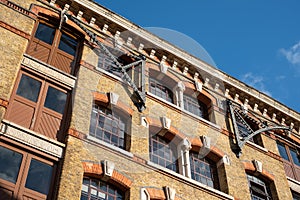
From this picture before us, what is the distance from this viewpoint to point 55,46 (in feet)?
56.4

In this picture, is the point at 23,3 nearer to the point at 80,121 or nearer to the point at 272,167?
the point at 80,121

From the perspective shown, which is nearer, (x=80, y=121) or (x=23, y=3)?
(x=80, y=121)

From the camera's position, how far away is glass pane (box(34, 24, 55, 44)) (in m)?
17.3

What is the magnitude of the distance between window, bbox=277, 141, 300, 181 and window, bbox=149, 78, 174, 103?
6.31m

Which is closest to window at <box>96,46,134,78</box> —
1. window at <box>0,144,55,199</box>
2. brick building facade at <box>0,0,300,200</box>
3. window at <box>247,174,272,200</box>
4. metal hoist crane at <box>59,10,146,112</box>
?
brick building facade at <box>0,0,300,200</box>

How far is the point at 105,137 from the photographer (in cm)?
1593

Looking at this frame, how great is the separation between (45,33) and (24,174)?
692cm

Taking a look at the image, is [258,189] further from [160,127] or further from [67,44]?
[67,44]

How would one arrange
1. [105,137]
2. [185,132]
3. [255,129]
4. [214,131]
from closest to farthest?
[105,137], [185,132], [214,131], [255,129]

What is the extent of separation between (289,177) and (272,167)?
1309 mm

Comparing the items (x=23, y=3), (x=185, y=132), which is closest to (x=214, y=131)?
(x=185, y=132)

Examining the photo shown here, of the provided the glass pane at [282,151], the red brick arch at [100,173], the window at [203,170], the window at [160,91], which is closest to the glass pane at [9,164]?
the red brick arch at [100,173]

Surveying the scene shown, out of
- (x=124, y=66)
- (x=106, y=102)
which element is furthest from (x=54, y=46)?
(x=124, y=66)

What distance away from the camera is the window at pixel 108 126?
1588 centimetres
